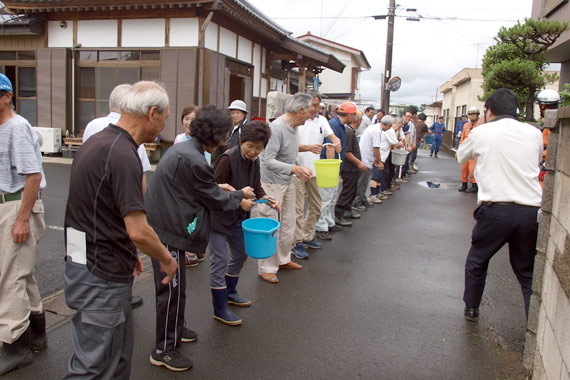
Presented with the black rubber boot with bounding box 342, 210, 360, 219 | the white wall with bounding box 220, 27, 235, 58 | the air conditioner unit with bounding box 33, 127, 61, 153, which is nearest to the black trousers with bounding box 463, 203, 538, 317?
the black rubber boot with bounding box 342, 210, 360, 219

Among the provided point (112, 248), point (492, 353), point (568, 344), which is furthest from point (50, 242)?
point (568, 344)

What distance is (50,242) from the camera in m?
5.73

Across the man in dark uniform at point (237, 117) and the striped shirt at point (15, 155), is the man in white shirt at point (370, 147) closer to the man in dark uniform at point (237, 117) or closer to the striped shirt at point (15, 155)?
the man in dark uniform at point (237, 117)

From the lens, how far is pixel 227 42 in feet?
41.3

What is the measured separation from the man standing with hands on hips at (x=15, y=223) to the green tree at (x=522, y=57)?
33.2 feet

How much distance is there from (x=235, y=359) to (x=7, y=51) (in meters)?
14.5

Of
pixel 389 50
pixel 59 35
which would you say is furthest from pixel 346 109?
pixel 389 50

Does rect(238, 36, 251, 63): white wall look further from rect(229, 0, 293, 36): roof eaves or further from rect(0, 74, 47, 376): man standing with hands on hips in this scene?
rect(0, 74, 47, 376): man standing with hands on hips

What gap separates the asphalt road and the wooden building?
641 centimetres

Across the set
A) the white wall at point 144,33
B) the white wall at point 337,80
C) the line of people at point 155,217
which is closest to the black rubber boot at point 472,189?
the line of people at point 155,217

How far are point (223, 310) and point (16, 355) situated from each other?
1503mm

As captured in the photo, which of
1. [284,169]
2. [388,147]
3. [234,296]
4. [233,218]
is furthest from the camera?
[388,147]

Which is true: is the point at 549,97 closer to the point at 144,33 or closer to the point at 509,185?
the point at 509,185

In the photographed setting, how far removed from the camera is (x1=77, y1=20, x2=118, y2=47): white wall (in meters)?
12.3
